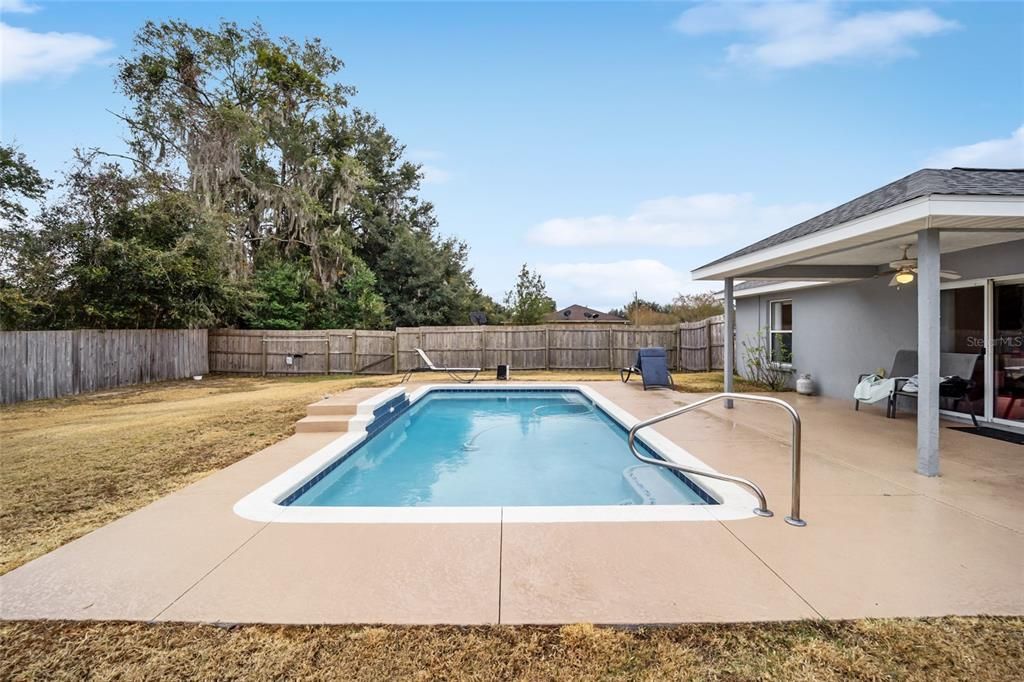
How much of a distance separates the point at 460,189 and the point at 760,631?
2144 centimetres

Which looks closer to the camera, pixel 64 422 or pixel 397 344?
pixel 64 422

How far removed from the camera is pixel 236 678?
177 cm

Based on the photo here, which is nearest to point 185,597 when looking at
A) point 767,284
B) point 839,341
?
point 839,341

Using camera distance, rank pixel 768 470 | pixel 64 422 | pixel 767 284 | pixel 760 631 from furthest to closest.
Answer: pixel 767 284
pixel 64 422
pixel 768 470
pixel 760 631

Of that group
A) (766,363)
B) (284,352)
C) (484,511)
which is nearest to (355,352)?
(284,352)

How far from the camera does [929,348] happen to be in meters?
4.06

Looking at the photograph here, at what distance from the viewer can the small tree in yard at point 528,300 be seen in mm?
24938

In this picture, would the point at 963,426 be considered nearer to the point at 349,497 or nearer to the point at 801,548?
the point at 801,548

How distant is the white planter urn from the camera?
30.1ft

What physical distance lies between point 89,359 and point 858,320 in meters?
15.1

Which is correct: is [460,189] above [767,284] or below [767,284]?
above

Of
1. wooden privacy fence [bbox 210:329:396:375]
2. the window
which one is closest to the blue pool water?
the window

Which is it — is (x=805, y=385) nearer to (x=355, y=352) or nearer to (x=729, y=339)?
(x=729, y=339)

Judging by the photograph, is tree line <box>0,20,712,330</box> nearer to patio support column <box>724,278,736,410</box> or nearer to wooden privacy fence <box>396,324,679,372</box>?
wooden privacy fence <box>396,324,679,372</box>
